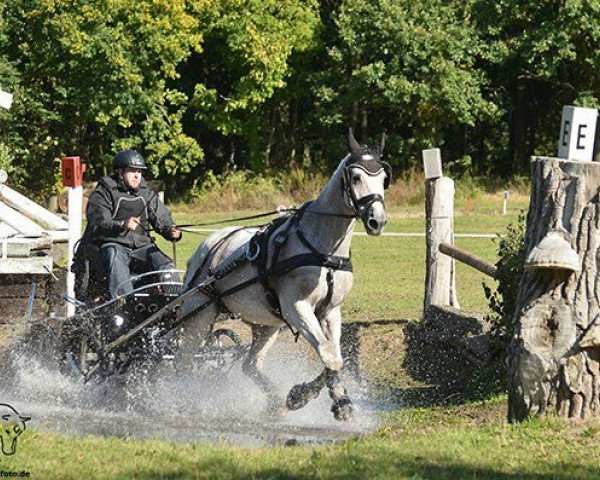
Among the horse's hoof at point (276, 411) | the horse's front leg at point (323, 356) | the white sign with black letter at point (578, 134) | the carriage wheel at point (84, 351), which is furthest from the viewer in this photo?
the carriage wheel at point (84, 351)

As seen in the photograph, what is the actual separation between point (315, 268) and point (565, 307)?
83.6 inches

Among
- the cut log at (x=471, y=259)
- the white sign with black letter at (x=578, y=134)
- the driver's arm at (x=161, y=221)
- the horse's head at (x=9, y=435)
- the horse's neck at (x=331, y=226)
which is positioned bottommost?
the horse's head at (x=9, y=435)

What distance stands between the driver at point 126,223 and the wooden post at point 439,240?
2.88m

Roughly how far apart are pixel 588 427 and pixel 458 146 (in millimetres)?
32805

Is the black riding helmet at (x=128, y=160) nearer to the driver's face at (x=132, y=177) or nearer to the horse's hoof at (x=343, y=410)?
the driver's face at (x=132, y=177)

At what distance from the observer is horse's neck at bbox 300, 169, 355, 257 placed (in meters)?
9.58

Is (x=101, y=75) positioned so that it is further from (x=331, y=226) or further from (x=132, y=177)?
(x=331, y=226)

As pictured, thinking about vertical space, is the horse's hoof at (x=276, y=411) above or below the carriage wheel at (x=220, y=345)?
below

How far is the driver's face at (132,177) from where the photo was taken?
446 inches

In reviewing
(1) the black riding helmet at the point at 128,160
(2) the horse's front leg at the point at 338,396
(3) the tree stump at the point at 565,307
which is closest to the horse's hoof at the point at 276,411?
(2) the horse's front leg at the point at 338,396

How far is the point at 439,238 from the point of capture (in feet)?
43.3

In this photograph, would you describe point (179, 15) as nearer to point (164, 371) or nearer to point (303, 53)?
point (303, 53)

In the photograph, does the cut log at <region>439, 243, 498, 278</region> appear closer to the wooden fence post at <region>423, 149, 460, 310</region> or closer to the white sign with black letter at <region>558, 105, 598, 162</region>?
the wooden fence post at <region>423, 149, 460, 310</region>

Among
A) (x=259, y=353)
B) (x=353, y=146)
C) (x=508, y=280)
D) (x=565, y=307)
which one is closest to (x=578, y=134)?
(x=565, y=307)
